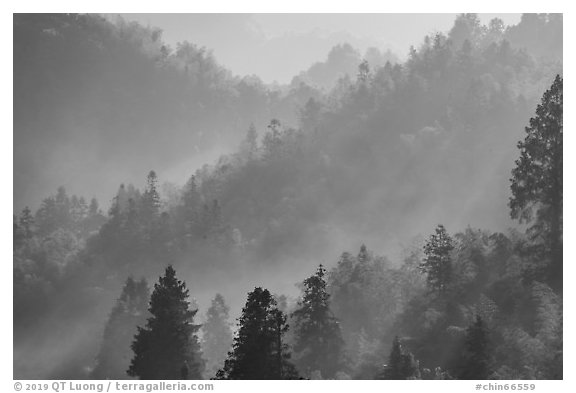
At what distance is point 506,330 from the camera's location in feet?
171

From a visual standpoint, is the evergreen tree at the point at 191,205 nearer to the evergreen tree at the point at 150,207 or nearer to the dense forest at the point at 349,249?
the dense forest at the point at 349,249

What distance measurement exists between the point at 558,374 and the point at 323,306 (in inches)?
922

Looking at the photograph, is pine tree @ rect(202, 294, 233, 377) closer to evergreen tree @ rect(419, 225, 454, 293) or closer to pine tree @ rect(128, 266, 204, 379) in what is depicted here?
evergreen tree @ rect(419, 225, 454, 293)

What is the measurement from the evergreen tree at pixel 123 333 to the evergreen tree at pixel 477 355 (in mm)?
49912

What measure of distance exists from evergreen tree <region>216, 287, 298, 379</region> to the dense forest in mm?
99

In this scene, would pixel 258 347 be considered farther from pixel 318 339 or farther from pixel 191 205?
pixel 191 205

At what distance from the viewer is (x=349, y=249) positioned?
156 meters

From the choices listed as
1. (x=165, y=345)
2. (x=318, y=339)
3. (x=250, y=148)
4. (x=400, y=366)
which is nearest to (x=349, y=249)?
(x=250, y=148)

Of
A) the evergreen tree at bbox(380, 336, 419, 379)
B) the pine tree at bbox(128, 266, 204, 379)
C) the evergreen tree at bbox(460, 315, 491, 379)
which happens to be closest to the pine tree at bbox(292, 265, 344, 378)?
the pine tree at bbox(128, 266, 204, 379)

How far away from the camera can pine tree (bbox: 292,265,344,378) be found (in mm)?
61812

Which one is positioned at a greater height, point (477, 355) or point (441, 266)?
point (441, 266)

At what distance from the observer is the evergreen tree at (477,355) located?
155ft

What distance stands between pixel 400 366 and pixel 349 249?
353ft
